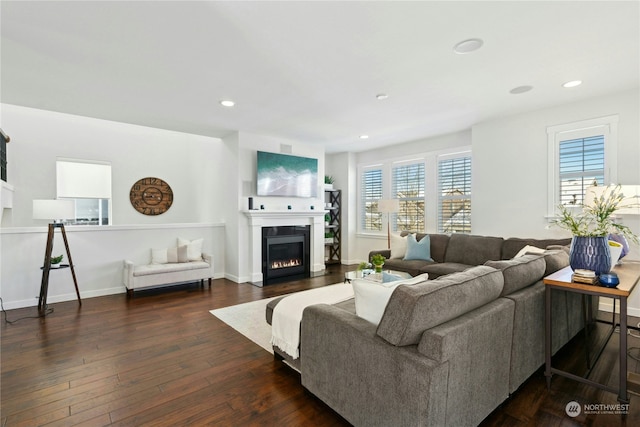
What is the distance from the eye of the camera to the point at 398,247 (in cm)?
536

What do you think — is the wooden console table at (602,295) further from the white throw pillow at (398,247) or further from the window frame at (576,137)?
the white throw pillow at (398,247)

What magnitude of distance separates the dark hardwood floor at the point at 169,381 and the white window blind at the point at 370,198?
14.4 feet

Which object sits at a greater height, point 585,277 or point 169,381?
point 585,277

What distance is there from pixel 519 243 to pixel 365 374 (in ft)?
11.9

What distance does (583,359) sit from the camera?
2645 mm

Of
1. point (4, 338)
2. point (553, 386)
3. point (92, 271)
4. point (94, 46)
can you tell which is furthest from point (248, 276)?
point (553, 386)

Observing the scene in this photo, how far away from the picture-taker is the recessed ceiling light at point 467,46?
2547mm

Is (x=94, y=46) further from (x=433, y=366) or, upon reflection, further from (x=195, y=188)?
(x=195, y=188)

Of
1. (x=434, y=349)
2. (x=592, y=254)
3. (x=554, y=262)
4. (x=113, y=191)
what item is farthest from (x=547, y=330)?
(x=113, y=191)

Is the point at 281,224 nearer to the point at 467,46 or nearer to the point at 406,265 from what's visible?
the point at 406,265

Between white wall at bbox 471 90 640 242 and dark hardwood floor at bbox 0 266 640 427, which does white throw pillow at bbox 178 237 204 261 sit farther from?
white wall at bbox 471 90 640 242

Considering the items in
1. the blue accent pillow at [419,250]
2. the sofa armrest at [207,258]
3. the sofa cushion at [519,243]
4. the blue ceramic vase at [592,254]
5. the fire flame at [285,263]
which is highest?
the blue ceramic vase at [592,254]

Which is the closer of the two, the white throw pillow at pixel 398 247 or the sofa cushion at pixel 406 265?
the sofa cushion at pixel 406 265

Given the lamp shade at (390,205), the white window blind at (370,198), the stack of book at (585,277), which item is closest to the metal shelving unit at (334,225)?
the white window blind at (370,198)
